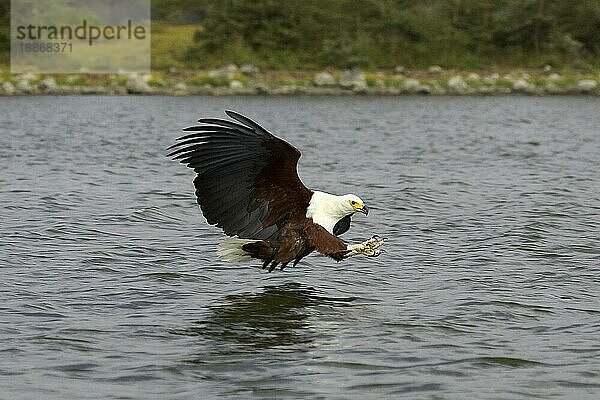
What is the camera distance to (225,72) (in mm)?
38875

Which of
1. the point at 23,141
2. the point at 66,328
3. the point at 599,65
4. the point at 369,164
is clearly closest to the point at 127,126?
the point at 23,141

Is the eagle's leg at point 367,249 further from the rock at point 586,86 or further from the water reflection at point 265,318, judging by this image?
the rock at point 586,86

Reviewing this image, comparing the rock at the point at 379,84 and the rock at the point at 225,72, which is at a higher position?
the rock at the point at 225,72

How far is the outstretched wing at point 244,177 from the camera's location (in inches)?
279

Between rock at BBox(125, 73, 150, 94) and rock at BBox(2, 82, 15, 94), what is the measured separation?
11.9 ft

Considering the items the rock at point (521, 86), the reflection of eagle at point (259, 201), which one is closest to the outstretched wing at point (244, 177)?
the reflection of eagle at point (259, 201)

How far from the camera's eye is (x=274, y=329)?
669 centimetres

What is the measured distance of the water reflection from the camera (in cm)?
645

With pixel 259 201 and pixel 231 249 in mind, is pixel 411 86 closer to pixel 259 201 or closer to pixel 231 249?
pixel 231 249

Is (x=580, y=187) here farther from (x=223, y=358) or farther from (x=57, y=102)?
(x=57, y=102)

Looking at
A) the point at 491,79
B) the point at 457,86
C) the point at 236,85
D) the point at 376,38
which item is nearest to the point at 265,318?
the point at 236,85

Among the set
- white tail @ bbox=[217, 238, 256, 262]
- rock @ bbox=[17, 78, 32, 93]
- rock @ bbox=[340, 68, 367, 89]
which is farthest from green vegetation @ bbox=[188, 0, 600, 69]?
white tail @ bbox=[217, 238, 256, 262]

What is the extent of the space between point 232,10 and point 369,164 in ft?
87.0

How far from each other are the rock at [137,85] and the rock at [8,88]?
3.61m
